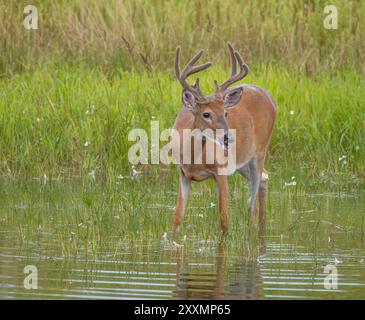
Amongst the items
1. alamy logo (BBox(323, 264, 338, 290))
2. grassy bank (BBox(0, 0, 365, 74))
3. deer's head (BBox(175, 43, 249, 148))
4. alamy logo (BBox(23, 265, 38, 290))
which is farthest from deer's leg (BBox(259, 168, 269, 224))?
grassy bank (BBox(0, 0, 365, 74))

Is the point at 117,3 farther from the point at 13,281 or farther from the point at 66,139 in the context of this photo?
the point at 13,281

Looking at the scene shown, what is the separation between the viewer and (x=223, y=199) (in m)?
10.4

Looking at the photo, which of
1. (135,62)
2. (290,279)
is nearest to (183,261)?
(290,279)

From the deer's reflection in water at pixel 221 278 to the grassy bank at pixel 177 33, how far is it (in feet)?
20.3

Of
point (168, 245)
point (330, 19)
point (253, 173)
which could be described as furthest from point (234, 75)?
point (330, 19)

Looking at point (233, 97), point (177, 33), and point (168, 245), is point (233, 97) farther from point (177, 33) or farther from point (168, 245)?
point (177, 33)

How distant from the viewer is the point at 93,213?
1043cm

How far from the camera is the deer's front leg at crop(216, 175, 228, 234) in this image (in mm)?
10109

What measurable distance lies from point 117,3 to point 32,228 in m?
6.80

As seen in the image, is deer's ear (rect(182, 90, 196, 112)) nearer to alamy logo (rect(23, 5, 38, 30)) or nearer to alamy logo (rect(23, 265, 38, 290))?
alamy logo (rect(23, 265, 38, 290))

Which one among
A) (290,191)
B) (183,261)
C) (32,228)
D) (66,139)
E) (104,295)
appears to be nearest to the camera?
(104,295)

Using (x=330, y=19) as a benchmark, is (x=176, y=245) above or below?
below

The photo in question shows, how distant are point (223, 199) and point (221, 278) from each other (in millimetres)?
2076

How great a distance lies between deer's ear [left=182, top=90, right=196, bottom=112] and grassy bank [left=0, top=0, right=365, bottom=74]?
4.38 metres
